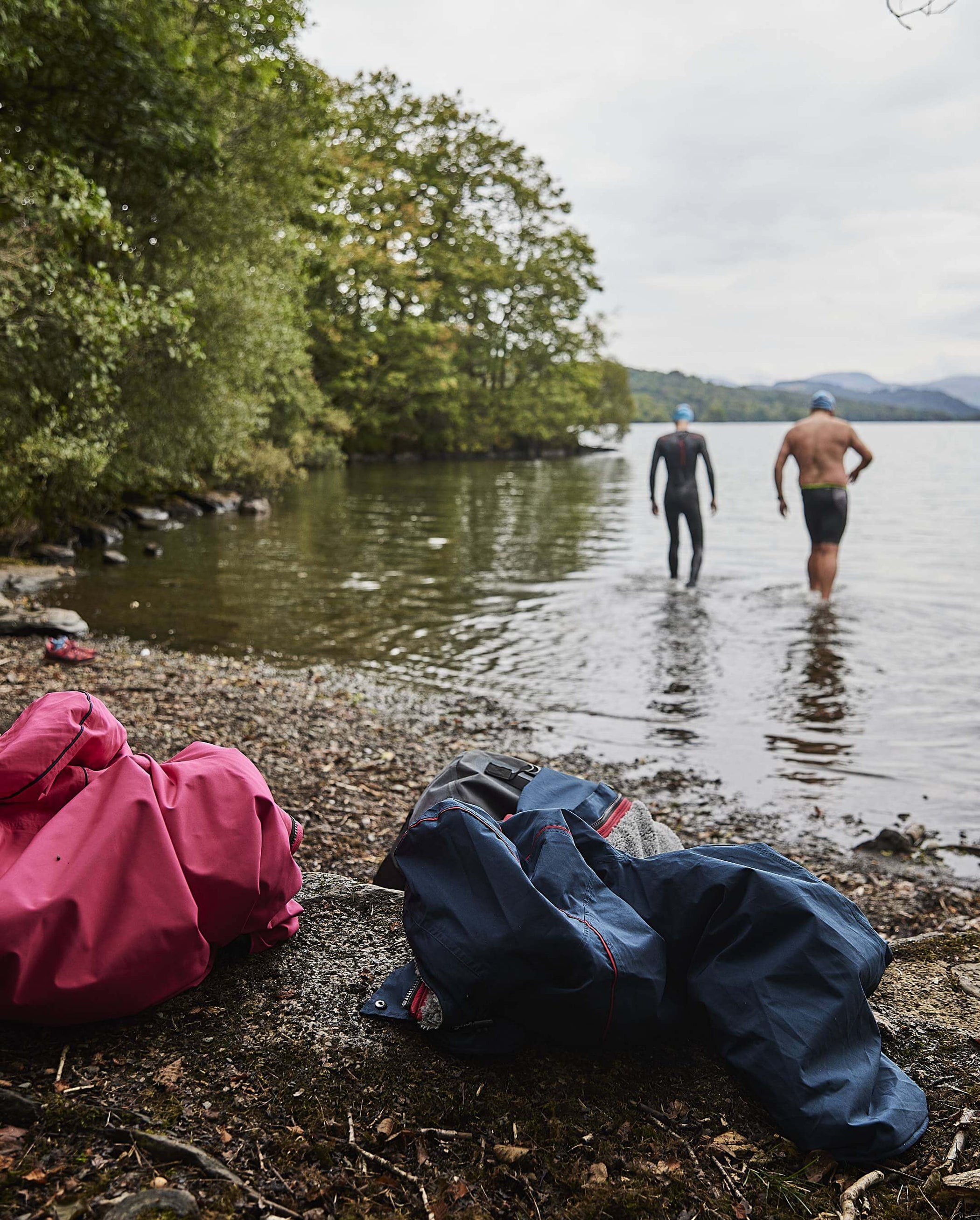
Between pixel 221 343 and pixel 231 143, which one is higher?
pixel 231 143

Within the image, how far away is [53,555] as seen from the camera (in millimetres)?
16047

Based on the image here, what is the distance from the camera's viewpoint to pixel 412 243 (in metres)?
45.2

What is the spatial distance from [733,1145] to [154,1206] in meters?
1.53

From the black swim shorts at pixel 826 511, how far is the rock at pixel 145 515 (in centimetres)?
1519

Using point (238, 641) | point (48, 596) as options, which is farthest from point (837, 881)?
point (48, 596)

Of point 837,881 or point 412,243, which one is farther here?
point 412,243

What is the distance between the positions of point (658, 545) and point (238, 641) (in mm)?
12287

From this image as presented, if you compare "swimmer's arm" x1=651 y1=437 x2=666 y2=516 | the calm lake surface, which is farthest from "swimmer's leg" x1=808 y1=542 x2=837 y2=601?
"swimmer's arm" x1=651 y1=437 x2=666 y2=516

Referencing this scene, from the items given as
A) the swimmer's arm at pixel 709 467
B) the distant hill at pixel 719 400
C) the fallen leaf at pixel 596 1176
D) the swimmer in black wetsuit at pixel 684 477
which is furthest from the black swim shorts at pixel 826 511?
the distant hill at pixel 719 400

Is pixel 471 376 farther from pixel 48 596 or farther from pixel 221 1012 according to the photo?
pixel 221 1012

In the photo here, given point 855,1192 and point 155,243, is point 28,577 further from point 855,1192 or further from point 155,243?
point 855,1192

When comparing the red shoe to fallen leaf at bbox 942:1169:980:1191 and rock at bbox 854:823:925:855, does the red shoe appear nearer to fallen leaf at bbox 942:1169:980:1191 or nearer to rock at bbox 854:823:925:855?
rock at bbox 854:823:925:855

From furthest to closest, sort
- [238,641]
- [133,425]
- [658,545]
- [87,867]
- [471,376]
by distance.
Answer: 1. [471,376]
2. [658,545]
3. [133,425]
4. [238,641]
5. [87,867]

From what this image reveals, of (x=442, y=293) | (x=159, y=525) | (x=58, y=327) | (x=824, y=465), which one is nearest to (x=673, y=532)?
(x=824, y=465)
